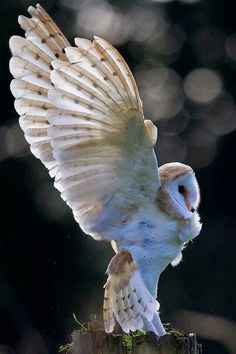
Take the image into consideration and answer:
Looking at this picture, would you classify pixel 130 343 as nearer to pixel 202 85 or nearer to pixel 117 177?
pixel 117 177

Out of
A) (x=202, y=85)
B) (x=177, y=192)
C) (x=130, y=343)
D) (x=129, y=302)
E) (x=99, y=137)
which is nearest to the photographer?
(x=130, y=343)

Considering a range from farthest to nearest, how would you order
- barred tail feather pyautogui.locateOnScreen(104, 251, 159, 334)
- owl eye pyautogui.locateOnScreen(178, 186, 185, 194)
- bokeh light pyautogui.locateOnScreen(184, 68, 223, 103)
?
bokeh light pyautogui.locateOnScreen(184, 68, 223, 103)
owl eye pyautogui.locateOnScreen(178, 186, 185, 194)
barred tail feather pyautogui.locateOnScreen(104, 251, 159, 334)

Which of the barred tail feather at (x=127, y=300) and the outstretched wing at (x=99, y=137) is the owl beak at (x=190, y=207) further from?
the barred tail feather at (x=127, y=300)

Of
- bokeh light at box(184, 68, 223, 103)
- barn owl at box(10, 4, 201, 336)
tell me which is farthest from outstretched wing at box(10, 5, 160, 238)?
bokeh light at box(184, 68, 223, 103)

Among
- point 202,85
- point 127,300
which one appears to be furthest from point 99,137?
point 202,85

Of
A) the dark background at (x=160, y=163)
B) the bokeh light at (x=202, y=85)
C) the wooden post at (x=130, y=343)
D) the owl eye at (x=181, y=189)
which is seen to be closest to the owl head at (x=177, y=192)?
the owl eye at (x=181, y=189)

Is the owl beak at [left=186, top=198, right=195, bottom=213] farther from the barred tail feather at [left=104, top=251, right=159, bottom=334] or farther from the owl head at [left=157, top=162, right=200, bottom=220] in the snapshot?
the barred tail feather at [left=104, top=251, right=159, bottom=334]

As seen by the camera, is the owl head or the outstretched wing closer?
the outstretched wing
